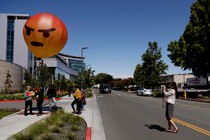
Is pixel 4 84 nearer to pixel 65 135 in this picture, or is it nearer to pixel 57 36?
pixel 57 36

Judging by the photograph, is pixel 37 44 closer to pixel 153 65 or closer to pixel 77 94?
pixel 77 94

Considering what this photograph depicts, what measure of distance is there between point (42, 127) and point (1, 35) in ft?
256

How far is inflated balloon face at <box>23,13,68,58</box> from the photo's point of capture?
12273 mm

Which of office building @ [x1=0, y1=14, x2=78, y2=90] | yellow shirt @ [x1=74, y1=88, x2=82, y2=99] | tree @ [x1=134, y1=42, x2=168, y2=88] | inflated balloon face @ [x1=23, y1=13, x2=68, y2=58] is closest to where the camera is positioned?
inflated balloon face @ [x1=23, y1=13, x2=68, y2=58]

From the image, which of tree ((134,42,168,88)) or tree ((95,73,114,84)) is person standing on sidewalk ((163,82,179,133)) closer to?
tree ((134,42,168,88))

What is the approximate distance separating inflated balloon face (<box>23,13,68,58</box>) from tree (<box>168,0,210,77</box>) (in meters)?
27.0

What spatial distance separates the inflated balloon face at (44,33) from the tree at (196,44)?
2703cm

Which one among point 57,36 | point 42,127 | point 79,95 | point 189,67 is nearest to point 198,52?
point 189,67

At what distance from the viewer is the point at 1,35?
80312mm

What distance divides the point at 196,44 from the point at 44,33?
1098 inches

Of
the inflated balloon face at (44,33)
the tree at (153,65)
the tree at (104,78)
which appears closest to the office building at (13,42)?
the tree at (153,65)

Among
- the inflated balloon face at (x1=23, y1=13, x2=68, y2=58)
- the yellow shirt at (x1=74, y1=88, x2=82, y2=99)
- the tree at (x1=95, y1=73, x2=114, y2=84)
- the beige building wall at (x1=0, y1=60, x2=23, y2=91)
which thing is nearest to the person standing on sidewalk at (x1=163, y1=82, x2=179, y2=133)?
the inflated balloon face at (x1=23, y1=13, x2=68, y2=58)

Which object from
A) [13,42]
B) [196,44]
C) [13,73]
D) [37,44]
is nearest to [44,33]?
[37,44]

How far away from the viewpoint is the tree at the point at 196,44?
3572cm
